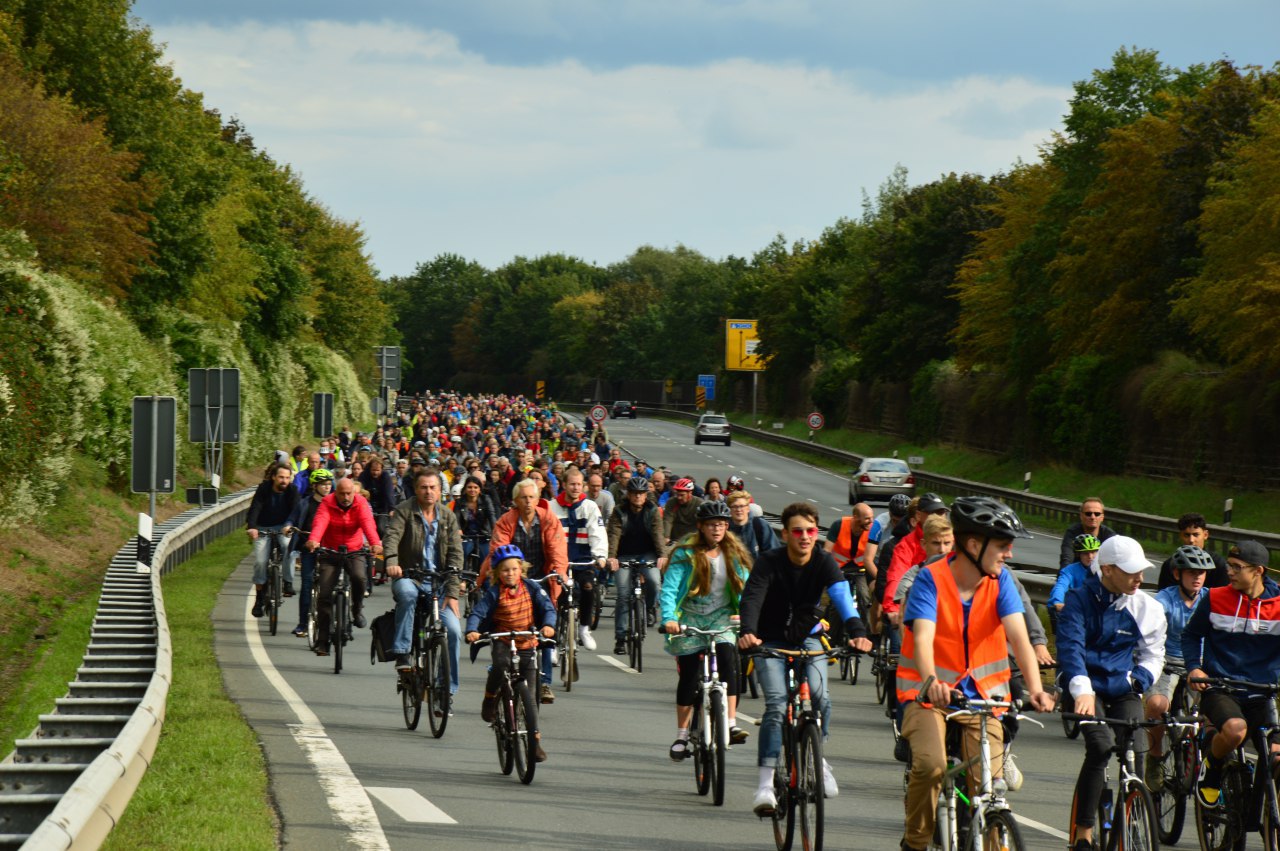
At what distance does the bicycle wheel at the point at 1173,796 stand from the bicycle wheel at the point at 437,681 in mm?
5133

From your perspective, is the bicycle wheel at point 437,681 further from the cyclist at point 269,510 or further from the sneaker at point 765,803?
the cyclist at point 269,510

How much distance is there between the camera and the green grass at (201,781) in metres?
8.70

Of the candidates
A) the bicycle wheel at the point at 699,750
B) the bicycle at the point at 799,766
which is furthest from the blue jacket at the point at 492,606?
the bicycle at the point at 799,766

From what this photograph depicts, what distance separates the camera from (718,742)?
33.0 feet

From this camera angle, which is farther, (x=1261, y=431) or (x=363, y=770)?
(x=1261, y=431)

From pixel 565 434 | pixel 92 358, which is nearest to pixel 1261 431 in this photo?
pixel 565 434

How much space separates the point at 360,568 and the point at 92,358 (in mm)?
17185

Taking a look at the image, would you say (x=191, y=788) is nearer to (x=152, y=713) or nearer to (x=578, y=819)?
(x=152, y=713)

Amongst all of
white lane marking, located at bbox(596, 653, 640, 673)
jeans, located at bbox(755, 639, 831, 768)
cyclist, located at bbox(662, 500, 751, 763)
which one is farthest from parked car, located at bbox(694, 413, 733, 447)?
jeans, located at bbox(755, 639, 831, 768)

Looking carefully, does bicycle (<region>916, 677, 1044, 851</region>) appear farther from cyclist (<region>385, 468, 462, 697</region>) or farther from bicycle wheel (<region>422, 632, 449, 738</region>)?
cyclist (<region>385, 468, 462, 697</region>)

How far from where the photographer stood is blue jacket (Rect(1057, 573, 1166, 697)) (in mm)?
7992

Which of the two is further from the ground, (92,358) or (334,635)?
(92,358)

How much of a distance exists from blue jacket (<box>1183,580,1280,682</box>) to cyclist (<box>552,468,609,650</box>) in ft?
25.5

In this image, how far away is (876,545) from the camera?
620 inches
